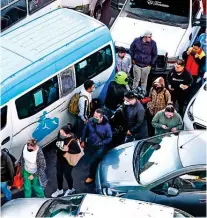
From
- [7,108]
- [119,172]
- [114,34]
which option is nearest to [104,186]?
[119,172]

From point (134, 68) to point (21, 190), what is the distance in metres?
3.80

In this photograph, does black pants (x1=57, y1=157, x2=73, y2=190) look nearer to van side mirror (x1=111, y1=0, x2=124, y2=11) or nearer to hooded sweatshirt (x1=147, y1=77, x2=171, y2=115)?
hooded sweatshirt (x1=147, y1=77, x2=171, y2=115)

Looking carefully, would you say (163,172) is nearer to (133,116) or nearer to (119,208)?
(119,208)

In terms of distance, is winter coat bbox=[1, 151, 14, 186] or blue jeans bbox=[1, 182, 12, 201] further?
blue jeans bbox=[1, 182, 12, 201]

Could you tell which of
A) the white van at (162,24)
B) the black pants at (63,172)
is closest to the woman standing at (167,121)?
the black pants at (63,172)

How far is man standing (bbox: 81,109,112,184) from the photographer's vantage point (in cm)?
1059

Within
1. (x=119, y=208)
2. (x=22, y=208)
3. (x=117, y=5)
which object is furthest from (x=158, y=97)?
(x=117, y=5)

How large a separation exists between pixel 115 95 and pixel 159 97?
2.78 feet

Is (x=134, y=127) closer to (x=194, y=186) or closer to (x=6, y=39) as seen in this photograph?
(x=194, y=186)

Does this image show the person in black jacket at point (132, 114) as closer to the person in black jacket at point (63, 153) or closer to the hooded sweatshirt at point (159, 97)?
the hooded sweatshirt at point (159, 97)

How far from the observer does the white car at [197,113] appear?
11.2 metres

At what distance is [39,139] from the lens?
1141 centimetres

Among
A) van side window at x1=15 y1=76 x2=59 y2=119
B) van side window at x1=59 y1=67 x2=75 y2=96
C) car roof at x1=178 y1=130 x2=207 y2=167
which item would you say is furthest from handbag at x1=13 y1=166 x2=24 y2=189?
car roof at x1=178 y1=130 x2=207 y2=167

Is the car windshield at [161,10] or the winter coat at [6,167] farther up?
the car windshield at [161,10]
